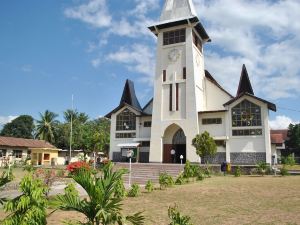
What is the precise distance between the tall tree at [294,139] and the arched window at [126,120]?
37.3 meters

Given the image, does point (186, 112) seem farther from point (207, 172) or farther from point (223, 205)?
point (223, 205)

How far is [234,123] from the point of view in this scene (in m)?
30.4

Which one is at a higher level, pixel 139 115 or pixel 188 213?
pixel 139 115

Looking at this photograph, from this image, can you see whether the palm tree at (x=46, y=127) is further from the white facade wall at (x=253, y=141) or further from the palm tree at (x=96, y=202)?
the palm tree at (x=96, y=202)

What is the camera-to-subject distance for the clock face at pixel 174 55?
111ft

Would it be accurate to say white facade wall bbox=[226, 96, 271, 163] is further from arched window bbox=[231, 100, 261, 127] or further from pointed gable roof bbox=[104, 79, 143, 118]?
pointed gable roof bbox=[104, 79, 143, 118]

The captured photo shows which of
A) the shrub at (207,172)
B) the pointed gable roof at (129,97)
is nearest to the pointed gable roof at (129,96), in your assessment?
the pointed gable roof at (129,97)

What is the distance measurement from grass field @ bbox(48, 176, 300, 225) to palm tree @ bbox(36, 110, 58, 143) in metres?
44.6

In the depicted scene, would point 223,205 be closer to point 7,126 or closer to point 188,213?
point 188,213

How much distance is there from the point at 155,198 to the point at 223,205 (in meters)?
3.20

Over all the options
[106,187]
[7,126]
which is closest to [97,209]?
[106,187]

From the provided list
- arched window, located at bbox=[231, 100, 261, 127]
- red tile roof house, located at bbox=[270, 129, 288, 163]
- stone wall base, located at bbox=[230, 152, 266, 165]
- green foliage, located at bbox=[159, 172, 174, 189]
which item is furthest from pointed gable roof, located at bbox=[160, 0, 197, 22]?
green foliage, located at bbox=[159, 172, 174, 189]

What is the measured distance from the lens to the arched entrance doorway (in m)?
33.4

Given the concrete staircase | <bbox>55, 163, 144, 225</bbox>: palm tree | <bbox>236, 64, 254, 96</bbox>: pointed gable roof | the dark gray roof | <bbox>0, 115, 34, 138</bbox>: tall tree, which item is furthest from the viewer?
<bbox>0, 115, 34, 138</bbox>: tall tree
